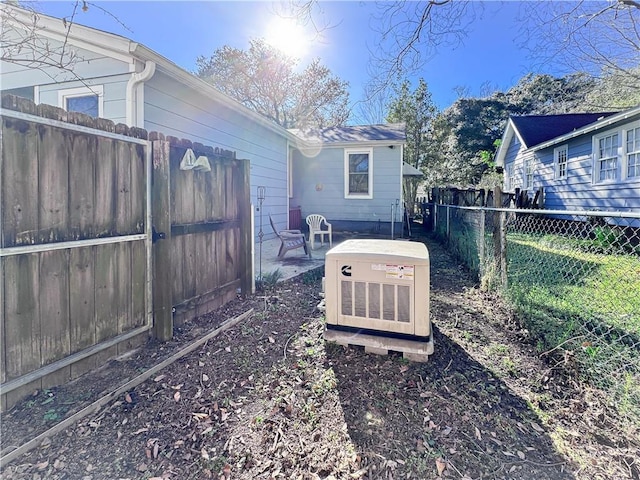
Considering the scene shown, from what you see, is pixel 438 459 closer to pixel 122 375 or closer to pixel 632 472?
pixel 632 472

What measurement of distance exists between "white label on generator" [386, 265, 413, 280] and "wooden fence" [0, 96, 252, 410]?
1876 mm

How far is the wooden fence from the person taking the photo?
1.92m

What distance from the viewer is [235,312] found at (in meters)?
3.70

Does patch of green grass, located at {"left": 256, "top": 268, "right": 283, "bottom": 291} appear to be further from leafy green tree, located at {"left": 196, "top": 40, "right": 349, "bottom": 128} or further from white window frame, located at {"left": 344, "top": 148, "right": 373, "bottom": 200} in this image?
leafy green tree, located at {"left": 196, "top": 40, "right": 349, "bottom": 128}

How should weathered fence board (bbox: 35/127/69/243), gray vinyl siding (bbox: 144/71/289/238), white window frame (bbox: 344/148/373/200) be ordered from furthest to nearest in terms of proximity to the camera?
white window frame (bbox: 344/148/373/200) → gray vinyl siding (bbox: 144/71/289/238) → weathered fence board (bbox: 35/127/69/243)

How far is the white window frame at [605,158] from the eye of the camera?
8.23 m

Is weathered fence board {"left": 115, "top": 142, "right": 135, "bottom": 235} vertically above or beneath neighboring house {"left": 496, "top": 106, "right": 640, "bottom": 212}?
beneath

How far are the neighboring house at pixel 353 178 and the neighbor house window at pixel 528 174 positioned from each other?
6.34 m

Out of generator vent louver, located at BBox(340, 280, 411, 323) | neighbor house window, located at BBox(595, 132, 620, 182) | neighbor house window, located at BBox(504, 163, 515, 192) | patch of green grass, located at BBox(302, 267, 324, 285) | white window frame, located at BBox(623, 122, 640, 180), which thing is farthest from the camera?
neighbor house window, located at BBox(504, 163, 515, 192)

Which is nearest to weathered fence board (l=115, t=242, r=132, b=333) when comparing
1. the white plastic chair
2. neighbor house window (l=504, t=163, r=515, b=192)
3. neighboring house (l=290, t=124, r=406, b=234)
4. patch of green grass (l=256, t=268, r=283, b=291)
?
patch of green grass (l=256, t=268, r=283, b=291)

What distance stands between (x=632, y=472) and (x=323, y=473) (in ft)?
4.81

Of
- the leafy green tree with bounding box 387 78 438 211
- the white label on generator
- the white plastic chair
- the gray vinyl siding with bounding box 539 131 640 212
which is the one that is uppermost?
the leafy green tree with bounding box 387 78 438 211

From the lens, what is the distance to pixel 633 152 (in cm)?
781

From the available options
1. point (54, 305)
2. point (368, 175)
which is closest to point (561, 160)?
point (368, 175)
